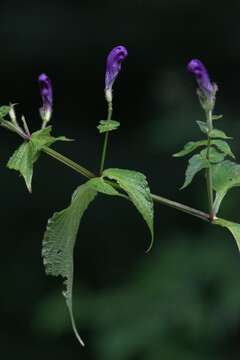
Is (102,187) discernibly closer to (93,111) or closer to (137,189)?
(137,189)

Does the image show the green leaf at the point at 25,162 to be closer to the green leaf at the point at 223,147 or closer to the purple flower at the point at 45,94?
the purple flower at the point at 45,94

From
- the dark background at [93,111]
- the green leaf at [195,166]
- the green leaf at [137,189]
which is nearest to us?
the green leaf at [137,189]

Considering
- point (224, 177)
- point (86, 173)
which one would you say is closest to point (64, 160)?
point (86, 173)

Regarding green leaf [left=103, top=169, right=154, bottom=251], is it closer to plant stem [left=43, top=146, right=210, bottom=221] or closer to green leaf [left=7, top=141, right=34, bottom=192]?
plant stem [left=43, top=146, right=210, bottom=221]

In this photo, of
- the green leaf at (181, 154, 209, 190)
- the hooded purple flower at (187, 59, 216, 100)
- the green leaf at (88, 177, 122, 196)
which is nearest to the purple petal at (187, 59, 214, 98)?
the hooded purple flower at (187, 59, 216, 100)

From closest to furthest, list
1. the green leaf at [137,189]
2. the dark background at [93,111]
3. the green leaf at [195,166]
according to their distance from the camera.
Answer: the green leaf at [137,189]
the green leaf at [195,166]
the dark background at [93,111]

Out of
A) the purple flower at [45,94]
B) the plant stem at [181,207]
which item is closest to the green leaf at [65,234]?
the plant stem at [181,207]
